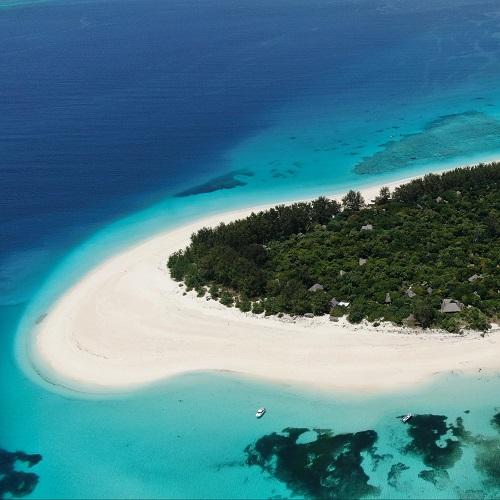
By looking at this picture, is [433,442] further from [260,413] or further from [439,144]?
[439,144]

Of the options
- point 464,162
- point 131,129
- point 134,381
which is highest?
point 131,129

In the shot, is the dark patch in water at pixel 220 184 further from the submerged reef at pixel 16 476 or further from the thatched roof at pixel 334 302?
the submerged reef at pixel 16 476

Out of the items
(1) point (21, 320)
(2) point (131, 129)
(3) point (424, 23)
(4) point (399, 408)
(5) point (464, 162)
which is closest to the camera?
(4) point (399, 408)

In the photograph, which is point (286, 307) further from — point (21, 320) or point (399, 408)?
point (21, 320)

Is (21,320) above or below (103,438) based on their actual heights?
above

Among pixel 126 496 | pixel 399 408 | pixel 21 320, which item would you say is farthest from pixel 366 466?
pixel 21 320

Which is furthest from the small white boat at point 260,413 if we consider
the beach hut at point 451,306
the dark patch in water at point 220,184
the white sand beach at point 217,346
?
the dark patch in water at point 220,184
